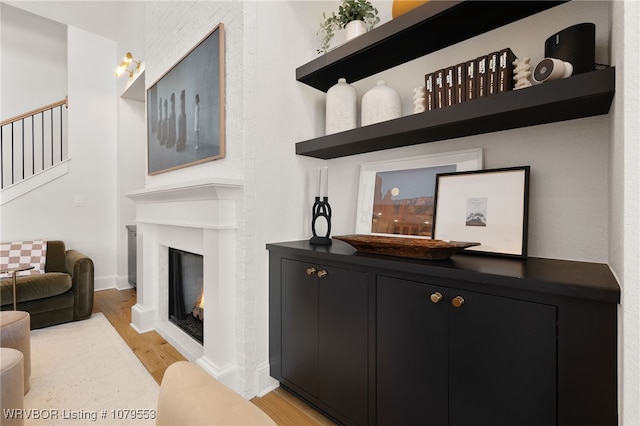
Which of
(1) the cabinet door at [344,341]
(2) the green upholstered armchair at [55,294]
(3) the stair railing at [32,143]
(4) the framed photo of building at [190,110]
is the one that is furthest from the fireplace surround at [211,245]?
(3) the stair railing at [32,143]

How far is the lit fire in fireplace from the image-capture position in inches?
86.8

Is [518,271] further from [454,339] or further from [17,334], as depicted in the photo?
[17,334]

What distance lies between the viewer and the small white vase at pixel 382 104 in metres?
1.61

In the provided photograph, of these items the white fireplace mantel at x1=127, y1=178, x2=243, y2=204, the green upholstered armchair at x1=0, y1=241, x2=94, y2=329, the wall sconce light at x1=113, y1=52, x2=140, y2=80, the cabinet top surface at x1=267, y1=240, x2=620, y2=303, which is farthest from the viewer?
the wall sconce light at x1=113, y1=52, x2=140, y2=80

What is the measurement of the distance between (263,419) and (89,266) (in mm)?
3200

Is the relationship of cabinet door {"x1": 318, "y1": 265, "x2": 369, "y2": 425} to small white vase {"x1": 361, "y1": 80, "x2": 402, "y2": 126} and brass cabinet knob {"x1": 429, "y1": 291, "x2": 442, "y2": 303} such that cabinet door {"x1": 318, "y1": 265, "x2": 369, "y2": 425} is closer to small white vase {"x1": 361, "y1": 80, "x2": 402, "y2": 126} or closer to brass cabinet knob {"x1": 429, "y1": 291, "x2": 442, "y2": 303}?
brass cabinet knob {"x1": 429, "y1": 291, "x2": 442, "y2": 303}

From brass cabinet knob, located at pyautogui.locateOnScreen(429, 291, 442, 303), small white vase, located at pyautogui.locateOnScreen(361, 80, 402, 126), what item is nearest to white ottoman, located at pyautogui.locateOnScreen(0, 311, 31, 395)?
brass cabinet knob, located at pyautogui.locateOnScreen(429, 291, 442, 303)

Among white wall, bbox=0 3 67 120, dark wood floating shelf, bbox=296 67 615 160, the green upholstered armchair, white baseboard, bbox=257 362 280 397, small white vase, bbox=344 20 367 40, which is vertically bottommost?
white baseboard, bbox=257 362 280 397

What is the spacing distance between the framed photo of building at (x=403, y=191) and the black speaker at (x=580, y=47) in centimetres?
45

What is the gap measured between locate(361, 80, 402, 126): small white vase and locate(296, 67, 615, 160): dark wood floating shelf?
152 millimetres

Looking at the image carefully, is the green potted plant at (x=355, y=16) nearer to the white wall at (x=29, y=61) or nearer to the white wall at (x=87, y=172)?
the white wall at (x=87, y=172)

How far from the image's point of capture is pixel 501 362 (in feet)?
3.07
